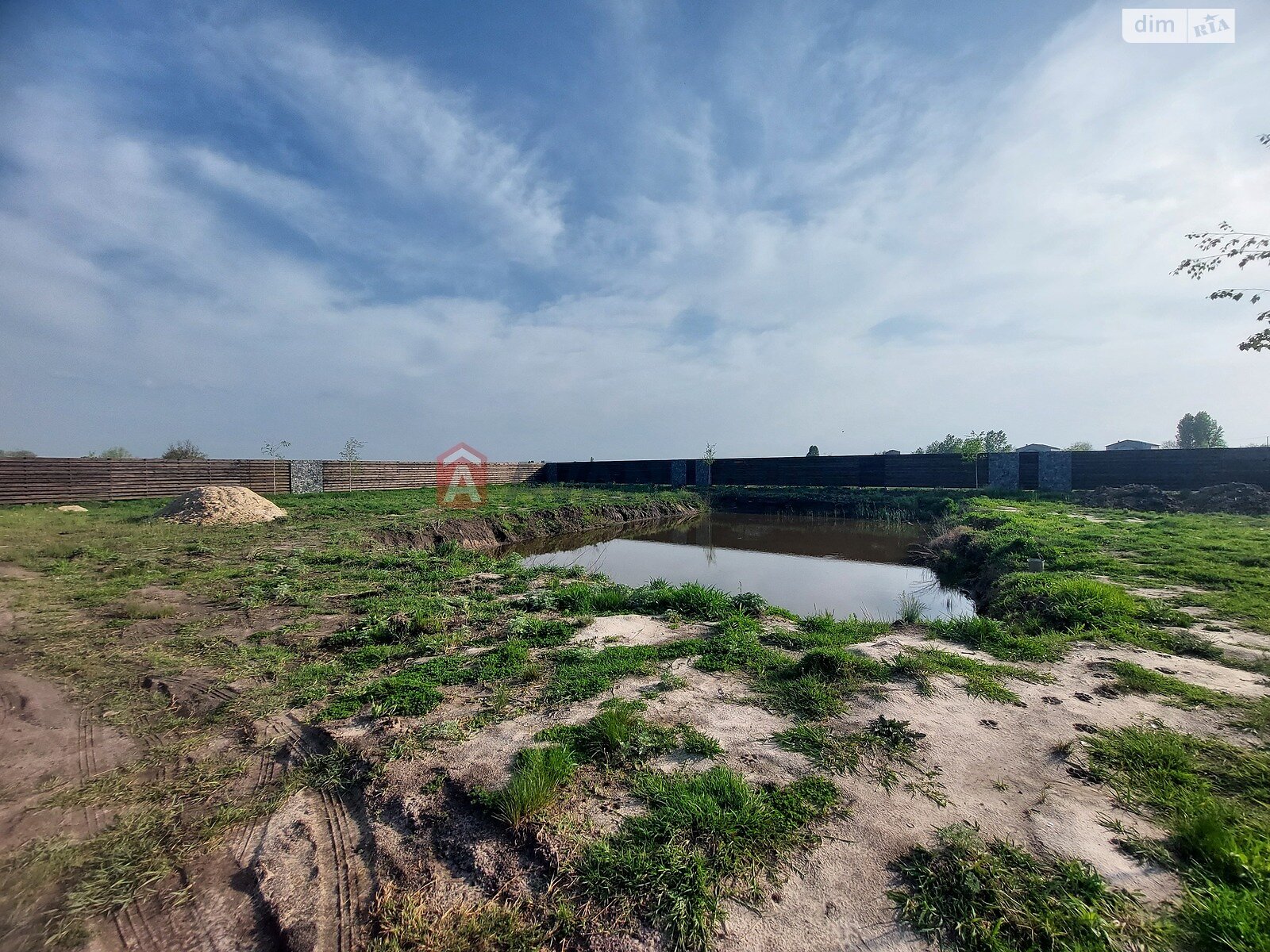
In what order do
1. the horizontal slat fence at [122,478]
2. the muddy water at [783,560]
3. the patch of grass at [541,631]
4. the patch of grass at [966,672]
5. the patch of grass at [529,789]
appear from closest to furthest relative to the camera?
1. the patch of grass at [529,789]
2. the patch of grass at [966,672]
3. the patch of grass at [541,631]
4. the muddy water at [783,560]
5. the horizontal slat fence at [122,478]

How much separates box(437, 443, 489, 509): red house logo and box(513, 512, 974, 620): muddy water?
34.1 ft

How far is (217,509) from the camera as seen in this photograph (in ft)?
40.8

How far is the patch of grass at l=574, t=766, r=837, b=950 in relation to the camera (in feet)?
5.64

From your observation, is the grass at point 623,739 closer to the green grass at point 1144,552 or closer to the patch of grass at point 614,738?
the patch of grass at point 614,738

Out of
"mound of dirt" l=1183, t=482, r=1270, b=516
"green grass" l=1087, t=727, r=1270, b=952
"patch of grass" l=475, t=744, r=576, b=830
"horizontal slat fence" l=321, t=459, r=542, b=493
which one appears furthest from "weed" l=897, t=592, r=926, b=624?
"horizontal slat fence" l=321, t=459, r=542, b=493

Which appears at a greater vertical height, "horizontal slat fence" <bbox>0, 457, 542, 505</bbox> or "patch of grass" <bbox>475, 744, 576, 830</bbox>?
"horizontal slat fence" <bbox>0, 457, 542, 505</bbox>

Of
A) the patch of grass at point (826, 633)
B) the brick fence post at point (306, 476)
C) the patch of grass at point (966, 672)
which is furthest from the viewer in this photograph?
the brick fence post at point (306, 476)

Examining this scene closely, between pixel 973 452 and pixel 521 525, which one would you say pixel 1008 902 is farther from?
pixel 973 452

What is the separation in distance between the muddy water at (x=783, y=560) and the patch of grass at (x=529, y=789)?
15.0ft

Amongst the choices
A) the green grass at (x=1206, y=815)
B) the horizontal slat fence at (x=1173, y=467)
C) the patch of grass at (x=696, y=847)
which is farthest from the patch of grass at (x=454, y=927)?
the horizontal slat fence at (x=1173, y=467)

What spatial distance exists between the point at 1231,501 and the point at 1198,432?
153ft

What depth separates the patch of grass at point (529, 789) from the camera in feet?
7.06

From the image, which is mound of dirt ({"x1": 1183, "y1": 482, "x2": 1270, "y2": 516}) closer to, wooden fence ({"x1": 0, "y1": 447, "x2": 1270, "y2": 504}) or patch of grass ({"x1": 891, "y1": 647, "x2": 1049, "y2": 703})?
wooden fence ({"x1": 0, "y1": 447, "x2": 1270, "y2": 504})

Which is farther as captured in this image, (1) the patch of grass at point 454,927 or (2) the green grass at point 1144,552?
(2) the green grass at point 1144,552
